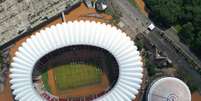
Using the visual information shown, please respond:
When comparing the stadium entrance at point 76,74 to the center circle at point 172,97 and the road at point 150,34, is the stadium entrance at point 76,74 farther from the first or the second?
the center circle at point 172,97

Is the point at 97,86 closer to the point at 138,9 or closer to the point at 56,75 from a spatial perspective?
the point at 56,75

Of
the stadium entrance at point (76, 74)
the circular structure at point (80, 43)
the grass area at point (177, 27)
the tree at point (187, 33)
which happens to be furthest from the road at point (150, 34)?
the circular structure at point (80, 43)

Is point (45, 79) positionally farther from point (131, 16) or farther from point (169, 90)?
point (169, 90)

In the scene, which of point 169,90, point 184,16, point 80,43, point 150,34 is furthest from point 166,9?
point 80,43

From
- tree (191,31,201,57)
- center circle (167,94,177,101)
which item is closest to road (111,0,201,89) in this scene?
tree (191,31,201,57)

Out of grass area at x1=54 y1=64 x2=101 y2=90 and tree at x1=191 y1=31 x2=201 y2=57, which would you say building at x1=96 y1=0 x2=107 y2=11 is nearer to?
grass area at x1=54 y1=64 x2=101 y2=90

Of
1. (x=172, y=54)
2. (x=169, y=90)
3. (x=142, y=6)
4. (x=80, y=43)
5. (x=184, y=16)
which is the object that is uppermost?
(x=142, y=6)

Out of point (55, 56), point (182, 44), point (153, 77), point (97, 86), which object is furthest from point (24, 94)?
point (182, 44)
